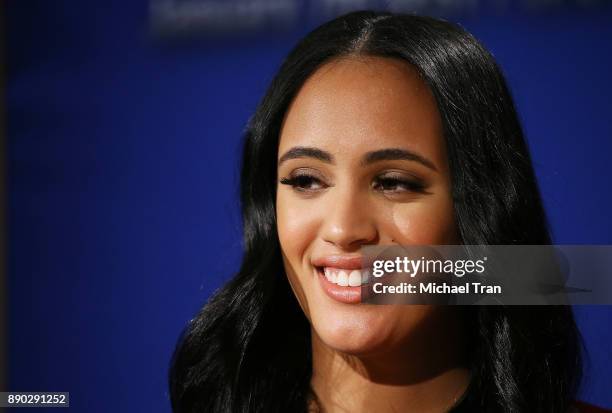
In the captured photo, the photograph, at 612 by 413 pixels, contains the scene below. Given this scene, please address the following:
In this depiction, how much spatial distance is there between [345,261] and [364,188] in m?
0.10

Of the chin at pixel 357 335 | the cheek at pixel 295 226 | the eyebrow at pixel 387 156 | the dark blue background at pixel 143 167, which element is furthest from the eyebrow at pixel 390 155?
the dark blue background at pixel 143 167

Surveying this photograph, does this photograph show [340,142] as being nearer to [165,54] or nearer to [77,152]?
[165,54]

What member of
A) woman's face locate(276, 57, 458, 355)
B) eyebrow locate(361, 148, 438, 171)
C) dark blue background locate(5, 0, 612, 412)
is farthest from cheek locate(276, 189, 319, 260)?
dark blue background locate(5, 0, 612, 412)

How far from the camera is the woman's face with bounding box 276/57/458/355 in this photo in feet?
3.44

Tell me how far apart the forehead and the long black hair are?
2cm

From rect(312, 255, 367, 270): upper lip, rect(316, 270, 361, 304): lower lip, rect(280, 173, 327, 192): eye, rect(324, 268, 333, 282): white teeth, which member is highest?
rect(280, 173, 327, 192): eye

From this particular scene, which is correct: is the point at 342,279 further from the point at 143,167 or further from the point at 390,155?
the point at 143,167

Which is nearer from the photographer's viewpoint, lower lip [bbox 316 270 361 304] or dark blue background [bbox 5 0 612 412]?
lower lip [bbox 316 270 361 304]

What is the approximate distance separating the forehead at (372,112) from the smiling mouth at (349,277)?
0.16 metres

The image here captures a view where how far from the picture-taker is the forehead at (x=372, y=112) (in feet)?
3.45

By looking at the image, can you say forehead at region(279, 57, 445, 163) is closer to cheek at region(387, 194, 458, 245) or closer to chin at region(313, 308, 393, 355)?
cheek at region(387, 194, 458, 245)

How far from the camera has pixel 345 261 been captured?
3.49 ft

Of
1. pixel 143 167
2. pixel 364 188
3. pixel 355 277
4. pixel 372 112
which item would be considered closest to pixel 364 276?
pixel 355 277

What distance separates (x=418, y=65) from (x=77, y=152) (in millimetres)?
893
